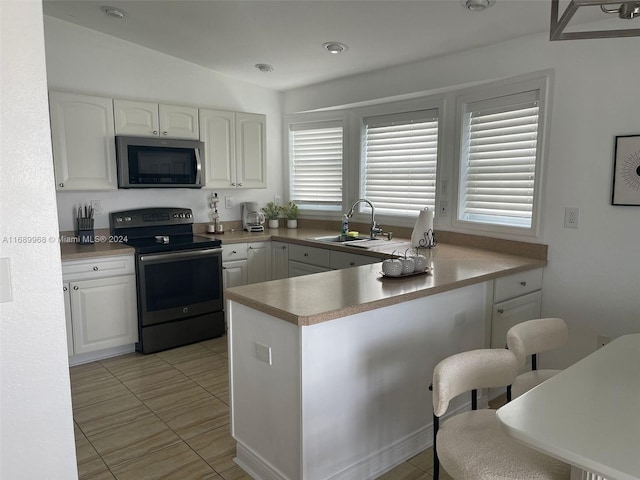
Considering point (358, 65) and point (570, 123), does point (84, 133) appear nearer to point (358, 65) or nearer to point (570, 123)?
point (358, 65)

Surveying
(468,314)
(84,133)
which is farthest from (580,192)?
(84,133)

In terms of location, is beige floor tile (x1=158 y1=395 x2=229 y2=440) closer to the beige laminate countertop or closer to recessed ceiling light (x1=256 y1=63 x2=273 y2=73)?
the beige laminate countertop

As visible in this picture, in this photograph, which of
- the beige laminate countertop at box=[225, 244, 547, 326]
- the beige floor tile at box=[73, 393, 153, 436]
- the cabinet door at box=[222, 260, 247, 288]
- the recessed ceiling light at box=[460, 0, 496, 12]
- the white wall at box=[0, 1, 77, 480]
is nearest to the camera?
the white wall at box=[0, 1, 77, 480]

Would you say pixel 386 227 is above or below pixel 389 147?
below

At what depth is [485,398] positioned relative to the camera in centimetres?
274

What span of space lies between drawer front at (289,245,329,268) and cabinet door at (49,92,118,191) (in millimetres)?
1569

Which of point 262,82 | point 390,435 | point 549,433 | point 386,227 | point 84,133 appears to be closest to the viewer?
point 549,433

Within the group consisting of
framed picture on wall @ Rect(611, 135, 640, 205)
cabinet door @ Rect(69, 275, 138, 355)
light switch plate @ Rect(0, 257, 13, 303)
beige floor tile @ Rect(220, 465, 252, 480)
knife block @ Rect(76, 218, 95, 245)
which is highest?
framed picture on wall @ Rect(611, 135, 640, 205)

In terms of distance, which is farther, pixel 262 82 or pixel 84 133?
pixel 262 82

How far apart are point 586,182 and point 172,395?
2906 millimetres

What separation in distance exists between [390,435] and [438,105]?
2.52 m

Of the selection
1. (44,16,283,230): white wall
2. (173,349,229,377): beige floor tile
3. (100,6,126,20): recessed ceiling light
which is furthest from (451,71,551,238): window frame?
(100,6,126,20): recessed ceiling light

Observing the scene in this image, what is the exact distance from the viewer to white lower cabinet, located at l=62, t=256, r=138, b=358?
326 centimetres

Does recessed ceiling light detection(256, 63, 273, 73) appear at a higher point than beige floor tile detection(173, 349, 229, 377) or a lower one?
higher
